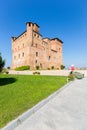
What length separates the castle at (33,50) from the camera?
42.7 metres

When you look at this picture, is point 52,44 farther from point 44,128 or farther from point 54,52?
point 44,128

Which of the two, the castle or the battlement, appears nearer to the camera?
the battlement

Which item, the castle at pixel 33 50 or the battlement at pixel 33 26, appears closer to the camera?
the battlement at pixel 33 26

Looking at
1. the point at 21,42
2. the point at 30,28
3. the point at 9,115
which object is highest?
the point at 30,28

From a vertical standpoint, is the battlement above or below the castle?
above

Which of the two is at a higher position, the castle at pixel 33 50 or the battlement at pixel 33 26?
the battlement at pixel 33 26

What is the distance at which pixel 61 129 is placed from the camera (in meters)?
3.43

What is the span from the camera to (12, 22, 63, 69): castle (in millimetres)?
42688

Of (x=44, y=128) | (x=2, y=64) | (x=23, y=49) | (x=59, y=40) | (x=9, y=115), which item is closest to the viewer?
(x=44, y=128)

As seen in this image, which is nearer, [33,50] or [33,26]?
[33,50]

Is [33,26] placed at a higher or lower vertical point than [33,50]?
higher

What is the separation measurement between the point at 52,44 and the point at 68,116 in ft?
184

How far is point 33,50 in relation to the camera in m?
44.0

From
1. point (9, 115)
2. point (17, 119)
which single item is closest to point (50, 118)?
point (17, 119)
